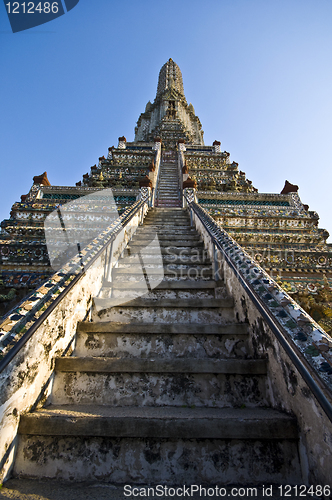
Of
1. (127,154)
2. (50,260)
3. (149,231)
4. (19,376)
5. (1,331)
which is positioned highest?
(127,154)

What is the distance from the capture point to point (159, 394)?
1.92 meters

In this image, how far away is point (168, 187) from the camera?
10.6 m

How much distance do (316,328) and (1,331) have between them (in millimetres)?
1912

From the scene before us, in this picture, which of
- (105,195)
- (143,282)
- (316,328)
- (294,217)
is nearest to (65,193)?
(105,195)

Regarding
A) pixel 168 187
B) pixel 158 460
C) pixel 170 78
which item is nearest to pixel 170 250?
pixel 158 460

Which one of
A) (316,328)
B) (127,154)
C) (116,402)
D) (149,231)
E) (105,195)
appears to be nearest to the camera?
(316,328)

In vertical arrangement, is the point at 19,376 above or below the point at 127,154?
below

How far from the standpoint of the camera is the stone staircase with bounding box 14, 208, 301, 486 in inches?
58.2

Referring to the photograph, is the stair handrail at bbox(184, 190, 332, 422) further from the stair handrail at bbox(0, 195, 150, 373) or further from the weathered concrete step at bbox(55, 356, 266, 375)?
the stair handrail at bbox(0, 195, 150, 373)

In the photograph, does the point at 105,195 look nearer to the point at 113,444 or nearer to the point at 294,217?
the point at 294,217

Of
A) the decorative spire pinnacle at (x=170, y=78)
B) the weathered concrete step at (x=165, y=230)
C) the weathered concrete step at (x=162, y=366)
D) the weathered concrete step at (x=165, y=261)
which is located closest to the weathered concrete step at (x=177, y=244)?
the weathered concrete step at (x=165, y=261)

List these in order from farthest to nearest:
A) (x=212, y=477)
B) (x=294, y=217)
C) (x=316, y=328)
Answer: (x=294, y=217), (x=316, y=328), (x=212, y=477)

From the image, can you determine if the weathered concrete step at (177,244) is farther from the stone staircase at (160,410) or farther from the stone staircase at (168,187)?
the stone staircase at (168,187)

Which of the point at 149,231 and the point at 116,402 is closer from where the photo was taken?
the point at 116,402
